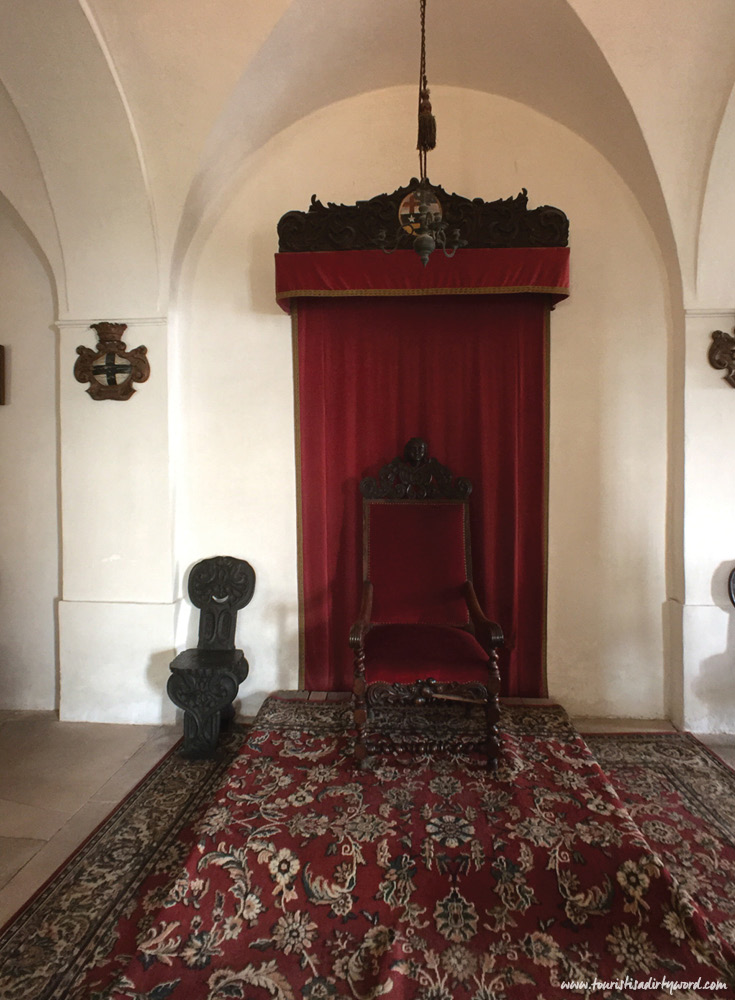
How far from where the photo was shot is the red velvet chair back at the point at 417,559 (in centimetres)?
308

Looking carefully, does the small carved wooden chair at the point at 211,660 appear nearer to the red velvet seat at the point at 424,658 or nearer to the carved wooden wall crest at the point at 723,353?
the red velvet seat at the point at 424,658

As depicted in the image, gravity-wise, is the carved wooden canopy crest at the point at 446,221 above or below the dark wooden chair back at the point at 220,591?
above

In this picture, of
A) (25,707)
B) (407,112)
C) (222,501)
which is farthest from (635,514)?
(25,707)

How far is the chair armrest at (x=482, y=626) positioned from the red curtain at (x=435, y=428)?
364 millimetres

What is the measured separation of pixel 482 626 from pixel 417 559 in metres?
0.62

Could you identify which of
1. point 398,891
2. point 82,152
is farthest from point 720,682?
point 82,152

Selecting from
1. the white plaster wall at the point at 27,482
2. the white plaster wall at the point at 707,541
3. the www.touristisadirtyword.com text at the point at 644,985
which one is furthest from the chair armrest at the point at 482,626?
the white plaster wall at the point at 27,482

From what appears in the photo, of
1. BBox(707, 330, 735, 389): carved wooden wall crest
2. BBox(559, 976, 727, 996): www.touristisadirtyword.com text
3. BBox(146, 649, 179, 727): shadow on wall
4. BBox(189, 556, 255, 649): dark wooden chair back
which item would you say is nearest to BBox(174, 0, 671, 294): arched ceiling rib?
BBox(707, 330, 735, 389): carved wooden wall crest

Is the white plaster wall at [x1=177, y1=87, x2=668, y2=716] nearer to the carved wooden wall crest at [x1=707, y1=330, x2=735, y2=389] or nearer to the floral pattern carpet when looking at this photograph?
the carved wooden wall crest at [x1=707, y1=330, x2=735, y2=389]

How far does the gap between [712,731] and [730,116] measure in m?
3.38

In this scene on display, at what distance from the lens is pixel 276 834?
2139mm

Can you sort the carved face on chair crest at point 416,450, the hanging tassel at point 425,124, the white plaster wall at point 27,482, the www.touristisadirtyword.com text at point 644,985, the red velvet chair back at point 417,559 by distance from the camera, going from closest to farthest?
the www.touristisadirtyword.com text at point 644,985
the hanging tassel at point 425,124
the red velvet chair back at point 417,559
the carved face on chair crest at point 416,450
the white plaster wall at point 27,482

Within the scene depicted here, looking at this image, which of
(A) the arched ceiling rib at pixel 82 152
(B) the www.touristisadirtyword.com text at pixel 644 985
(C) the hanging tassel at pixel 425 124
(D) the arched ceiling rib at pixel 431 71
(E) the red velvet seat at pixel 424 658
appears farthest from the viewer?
(D) the arched ceiling rib at pixel 431 71

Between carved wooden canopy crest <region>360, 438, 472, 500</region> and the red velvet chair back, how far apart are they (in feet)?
0.14
